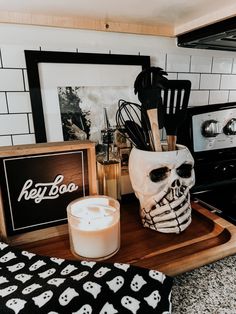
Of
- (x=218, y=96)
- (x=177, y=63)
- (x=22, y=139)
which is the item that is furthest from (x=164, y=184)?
(x=218, y=96)

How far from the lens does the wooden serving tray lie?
1.53ft

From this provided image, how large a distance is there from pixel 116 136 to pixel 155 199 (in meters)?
0.29

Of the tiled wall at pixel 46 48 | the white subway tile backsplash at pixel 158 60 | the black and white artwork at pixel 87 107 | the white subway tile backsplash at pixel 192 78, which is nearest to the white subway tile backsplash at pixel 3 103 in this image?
the tiled wall at pixel 46 48

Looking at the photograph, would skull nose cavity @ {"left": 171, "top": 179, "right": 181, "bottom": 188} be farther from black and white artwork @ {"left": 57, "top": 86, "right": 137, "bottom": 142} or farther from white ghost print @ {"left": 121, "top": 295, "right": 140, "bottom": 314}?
black and white artwork @ {"left": 57, "top": 86, "right": 137, "bottom": 142}

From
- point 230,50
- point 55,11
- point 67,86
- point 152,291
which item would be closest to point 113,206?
point 152,291

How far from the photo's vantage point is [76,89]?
2.44ft

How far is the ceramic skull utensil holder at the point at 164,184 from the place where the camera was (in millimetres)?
515

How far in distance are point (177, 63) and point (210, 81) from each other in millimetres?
192

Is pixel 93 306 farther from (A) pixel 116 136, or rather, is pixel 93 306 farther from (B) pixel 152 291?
(A) pixel 116 136

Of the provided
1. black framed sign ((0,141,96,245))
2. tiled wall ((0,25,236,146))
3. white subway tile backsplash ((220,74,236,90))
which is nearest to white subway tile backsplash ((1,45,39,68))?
tiled wall ((0,25,236,146))

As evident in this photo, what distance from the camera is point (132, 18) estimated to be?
71 cm

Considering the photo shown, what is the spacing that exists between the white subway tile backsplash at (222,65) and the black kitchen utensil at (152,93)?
22.6 inches

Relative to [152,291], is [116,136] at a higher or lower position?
higher

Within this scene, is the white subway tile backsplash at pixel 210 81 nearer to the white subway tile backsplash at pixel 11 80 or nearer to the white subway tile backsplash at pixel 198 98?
the white subway tile backsplash at pixel 198 98
